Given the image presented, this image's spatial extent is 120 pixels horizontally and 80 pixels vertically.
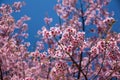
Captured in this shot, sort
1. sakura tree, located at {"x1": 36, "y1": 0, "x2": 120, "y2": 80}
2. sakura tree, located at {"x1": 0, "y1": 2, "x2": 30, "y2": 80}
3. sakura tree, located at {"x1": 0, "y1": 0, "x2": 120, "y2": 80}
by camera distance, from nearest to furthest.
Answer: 1. sakura tree, located at {"x1": 36, "y1": 0, "x2": 120, "y2": 80}
2. sakura tree, located at {"x1": 0, "y1": 0, "x2": 120, "y2": 80}
3. sakura tree, located at {"x1": 0, "y1": 2, "x2": 30, "y2": 80}

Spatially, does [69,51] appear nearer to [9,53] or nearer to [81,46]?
[81,46]

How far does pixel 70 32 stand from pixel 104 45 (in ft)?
1.44

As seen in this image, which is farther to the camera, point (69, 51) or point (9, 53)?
point (9, 53)

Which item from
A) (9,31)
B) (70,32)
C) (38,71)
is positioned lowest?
(38,71)

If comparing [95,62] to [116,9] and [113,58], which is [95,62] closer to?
[113,58]

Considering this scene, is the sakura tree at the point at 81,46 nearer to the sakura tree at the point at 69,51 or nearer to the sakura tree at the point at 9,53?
A: the sakura tree at the point at 69,51

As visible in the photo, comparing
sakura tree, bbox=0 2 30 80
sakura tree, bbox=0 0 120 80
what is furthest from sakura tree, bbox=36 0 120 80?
sakura tree, bbox=0 2 30 80

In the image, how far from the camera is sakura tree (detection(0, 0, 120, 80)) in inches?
145

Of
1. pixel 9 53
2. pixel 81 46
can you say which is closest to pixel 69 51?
pixel 81 46

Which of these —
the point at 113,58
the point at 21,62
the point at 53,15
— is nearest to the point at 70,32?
the point at 113,58

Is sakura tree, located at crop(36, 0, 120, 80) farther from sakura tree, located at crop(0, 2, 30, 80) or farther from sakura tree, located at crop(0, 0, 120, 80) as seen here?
sakura tree, located at crop(0, 2, 30, 80)

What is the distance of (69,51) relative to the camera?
3.60 m

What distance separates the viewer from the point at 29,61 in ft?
20.1

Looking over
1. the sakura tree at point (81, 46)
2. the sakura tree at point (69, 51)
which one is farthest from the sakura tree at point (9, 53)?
the sakura tree at point (81, 46)
